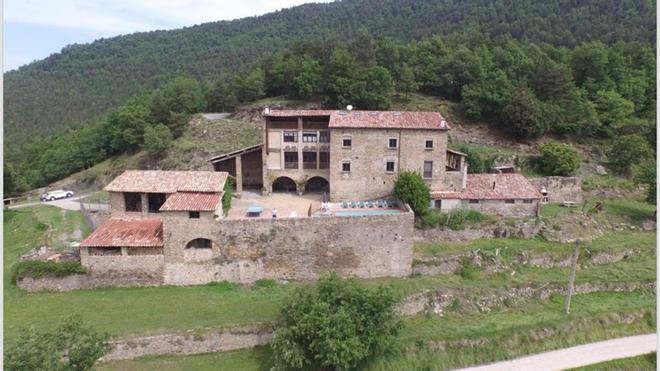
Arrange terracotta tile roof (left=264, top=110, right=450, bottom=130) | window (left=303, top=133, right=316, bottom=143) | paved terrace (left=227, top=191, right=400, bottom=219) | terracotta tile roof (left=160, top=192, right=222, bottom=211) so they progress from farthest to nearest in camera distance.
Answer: window (left=303, top=133, right=316, bottom=143) < terracotta tile roof (left=264, top=110, right=450, bottom=130) < paved terrace (left=227, top=191, right=400, bottom=219) < terracotta tile roof (left=160, top=192, right=222, bottom=211)

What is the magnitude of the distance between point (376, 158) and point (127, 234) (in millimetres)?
18938

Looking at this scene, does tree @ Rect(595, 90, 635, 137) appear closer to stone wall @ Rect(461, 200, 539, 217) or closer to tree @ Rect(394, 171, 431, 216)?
stone wall @ Rect(461, 200, 539, 217)

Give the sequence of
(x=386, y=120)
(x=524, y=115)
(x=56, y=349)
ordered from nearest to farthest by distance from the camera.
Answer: (x=56, y=349) → (x=386, y=120) → (x=524, y=115)

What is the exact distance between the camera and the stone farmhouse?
26984mm

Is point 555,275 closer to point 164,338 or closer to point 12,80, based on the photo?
point 164,338

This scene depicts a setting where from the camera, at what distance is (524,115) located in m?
46.3

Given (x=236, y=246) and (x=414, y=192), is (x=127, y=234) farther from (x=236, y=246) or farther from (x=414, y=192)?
(x=414, y=192)

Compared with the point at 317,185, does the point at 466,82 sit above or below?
above

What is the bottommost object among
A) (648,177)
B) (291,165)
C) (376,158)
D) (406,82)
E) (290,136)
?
(648,177)

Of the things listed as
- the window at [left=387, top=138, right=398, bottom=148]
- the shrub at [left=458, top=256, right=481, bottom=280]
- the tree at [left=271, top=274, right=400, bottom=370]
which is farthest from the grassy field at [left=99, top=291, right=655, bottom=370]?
the window at [left=387, top=138, right=398, bottom=148]

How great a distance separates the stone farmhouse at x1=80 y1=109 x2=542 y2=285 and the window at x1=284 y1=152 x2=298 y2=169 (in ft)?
0.29

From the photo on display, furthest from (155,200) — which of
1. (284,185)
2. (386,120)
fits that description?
(386,120)

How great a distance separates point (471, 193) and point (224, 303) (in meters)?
20.4

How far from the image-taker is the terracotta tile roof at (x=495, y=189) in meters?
33.7
